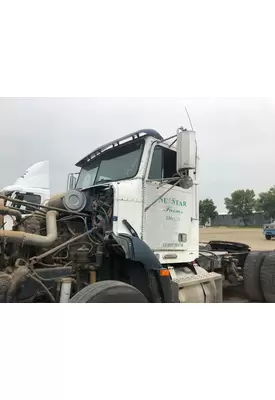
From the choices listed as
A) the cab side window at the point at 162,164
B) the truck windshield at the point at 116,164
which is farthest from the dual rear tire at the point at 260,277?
the truck windshield at the point at 116,164

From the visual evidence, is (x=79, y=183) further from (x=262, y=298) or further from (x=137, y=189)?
(x=262, y=298)

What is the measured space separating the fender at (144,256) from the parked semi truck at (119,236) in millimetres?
11

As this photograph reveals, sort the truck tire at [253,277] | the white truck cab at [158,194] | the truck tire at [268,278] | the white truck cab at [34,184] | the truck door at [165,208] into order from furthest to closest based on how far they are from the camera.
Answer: the white truck cab at [34,184], the truck tire at [253,277], the truck tire at [268,278], the truck door at [165,208], the white truck cab at [158,194]

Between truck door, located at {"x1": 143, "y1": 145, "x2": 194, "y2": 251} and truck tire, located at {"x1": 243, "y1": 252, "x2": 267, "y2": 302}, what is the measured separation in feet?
5.56

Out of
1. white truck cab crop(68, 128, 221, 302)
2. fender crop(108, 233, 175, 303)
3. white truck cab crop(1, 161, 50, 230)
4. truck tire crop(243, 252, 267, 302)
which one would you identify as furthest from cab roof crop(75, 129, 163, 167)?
white truck cab crop(1, 161, 50, 230)

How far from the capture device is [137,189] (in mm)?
3523

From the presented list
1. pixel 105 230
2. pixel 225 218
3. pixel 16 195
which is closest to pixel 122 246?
pixel 105 230

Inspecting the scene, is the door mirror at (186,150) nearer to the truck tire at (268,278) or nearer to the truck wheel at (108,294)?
the truck wheel at (108,294)

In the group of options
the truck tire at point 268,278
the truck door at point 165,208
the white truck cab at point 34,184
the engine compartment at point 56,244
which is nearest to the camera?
the engine compartment at point 56,244

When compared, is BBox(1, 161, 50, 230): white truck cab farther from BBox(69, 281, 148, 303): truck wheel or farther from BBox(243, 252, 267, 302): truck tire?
BBox(69, 281, 148, 303): truck wheel

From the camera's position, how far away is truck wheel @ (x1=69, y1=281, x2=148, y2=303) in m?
2.54

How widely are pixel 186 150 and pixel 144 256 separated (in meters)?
1.23

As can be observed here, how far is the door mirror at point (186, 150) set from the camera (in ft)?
10.1

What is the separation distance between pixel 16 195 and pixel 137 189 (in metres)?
5.02
